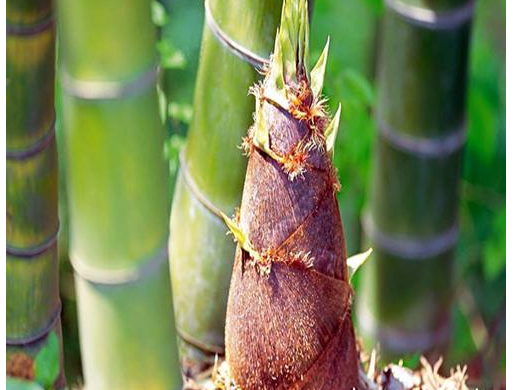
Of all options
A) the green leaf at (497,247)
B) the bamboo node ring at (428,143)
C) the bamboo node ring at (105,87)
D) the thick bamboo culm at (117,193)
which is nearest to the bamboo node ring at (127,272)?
the thick bamboo culm at (117,193)

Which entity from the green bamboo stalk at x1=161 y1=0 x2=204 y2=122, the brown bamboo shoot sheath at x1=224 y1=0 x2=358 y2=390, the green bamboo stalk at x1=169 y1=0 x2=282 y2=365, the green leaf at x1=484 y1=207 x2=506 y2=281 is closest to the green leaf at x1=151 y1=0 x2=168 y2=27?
the green bamboo stalk at x1=161 y1=0 x2=204 y2=122

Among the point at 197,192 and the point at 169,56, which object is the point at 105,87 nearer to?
the point at 197,192

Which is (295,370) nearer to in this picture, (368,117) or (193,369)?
(193,369)

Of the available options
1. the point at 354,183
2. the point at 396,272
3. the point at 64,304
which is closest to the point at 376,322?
the point at 396,272

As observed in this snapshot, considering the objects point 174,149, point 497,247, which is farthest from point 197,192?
point 497,247

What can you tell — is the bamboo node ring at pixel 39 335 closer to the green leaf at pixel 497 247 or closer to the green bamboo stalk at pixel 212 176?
the green bamboo stalk at pixel 212 176

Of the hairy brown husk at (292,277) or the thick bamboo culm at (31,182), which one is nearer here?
the hairy brown husk at (292,277)
